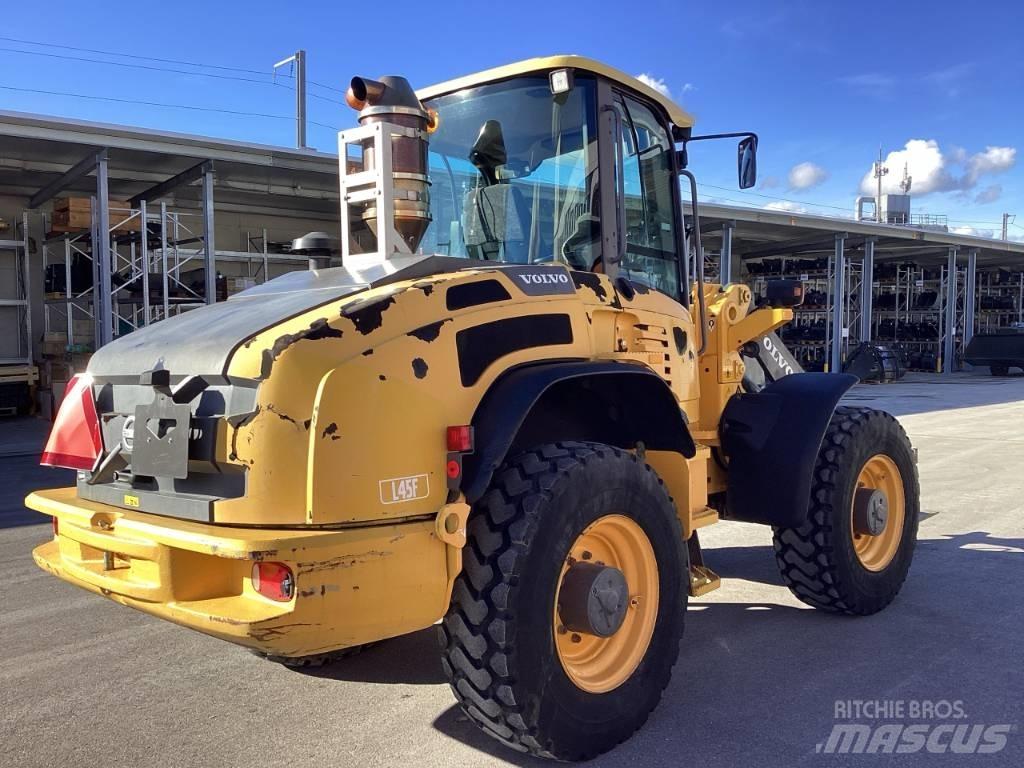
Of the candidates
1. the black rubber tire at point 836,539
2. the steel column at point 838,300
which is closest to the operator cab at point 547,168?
the black rubber tire at point 836,539

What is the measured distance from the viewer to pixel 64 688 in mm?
3953

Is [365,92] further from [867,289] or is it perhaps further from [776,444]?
[867,289]

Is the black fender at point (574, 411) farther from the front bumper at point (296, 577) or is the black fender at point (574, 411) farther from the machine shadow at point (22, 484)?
the machine shadow at point (22, 484)

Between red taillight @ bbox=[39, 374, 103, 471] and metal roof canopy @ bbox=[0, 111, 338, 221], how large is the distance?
34.3ft

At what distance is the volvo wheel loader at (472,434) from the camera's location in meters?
2.72

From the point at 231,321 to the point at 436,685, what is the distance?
1874mm

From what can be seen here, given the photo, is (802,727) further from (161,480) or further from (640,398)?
(161,480)

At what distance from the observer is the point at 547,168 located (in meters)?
3.81

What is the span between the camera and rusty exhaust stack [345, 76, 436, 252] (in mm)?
3436

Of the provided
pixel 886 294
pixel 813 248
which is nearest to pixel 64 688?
pixel 813 248

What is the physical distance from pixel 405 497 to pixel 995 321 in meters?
43.5

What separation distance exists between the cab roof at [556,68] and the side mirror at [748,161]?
1.13 ft

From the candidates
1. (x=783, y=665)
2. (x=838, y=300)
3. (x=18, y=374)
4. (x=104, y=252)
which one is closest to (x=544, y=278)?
(x=783, y=665)

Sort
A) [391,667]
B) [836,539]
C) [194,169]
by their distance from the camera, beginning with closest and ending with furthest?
1. [391,667]
2. [836,539]
3. [194,169]
